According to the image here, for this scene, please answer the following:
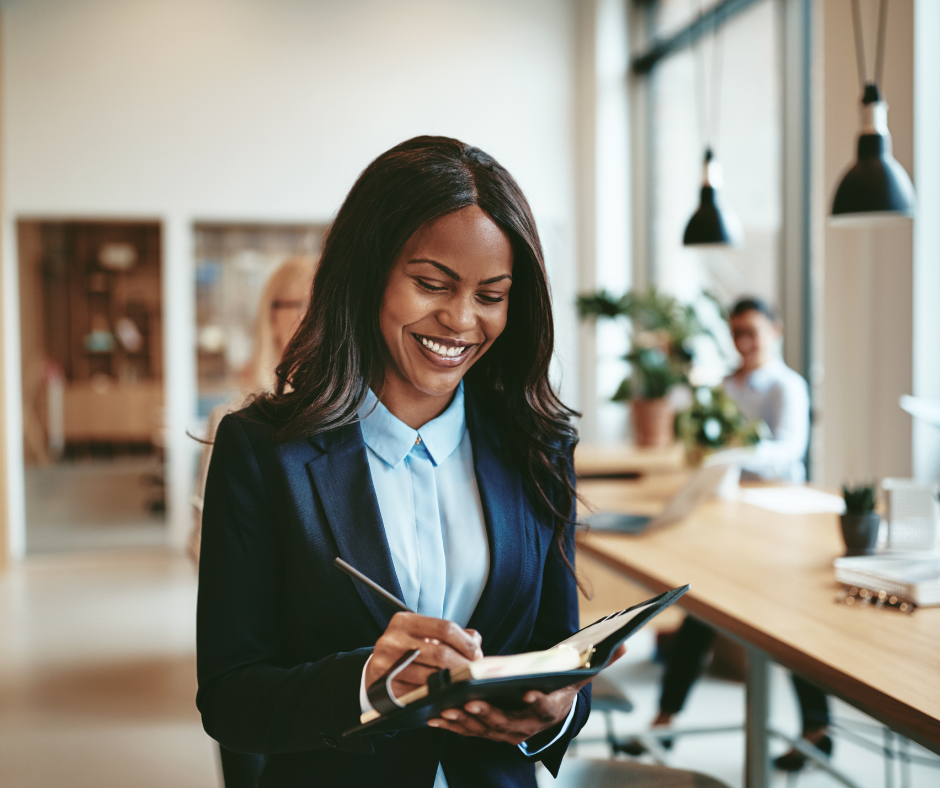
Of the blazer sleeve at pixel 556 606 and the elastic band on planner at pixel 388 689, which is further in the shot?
the blazer sleeve at pixel 556 606

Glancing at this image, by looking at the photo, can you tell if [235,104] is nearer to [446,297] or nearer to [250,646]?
[446,297]

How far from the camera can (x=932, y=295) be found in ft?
11.5

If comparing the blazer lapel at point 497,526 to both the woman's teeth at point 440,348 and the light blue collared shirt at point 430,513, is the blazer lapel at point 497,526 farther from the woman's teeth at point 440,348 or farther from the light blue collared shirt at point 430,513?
the woman's teeth at point 440,348

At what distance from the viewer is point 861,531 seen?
219 cm

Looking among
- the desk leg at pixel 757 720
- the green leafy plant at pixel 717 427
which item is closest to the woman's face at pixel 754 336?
the green leafy plant at pixel 717 427

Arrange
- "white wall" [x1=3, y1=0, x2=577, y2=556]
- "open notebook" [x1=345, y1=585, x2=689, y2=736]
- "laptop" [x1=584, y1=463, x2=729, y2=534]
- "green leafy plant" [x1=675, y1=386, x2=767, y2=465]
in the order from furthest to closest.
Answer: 1. "white wall" [x1=3, y1=0, x2=577, y2=556]
2. "green leafy plant" [x1=675, y1=386, x2=767, y2=465]
3. "laptop" [x1=584, y1=463, x2=729, y2=534]
4. "open notebook" [x1=345, y1=585, x2=689, y2=736]

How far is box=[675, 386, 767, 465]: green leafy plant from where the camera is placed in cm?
330

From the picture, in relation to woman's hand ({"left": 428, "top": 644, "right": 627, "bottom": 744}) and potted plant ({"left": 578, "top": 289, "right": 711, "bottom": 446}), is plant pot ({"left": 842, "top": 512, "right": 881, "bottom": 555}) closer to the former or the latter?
woman's hand ({"left": 428, "top": 644, "right": 627, "bottom": 744})

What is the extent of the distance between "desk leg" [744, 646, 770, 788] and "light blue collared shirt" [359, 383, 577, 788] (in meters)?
1.03

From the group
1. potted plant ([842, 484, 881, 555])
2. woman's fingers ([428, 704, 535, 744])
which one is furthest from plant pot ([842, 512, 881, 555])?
woman's fingers ([428, 704, 535, 744])

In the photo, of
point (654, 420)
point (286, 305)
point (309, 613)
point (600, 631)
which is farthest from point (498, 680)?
point (654, 420)

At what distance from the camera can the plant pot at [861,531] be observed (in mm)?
2189

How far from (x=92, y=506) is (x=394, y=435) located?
7.90 meters

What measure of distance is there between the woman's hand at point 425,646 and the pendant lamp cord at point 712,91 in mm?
5441
